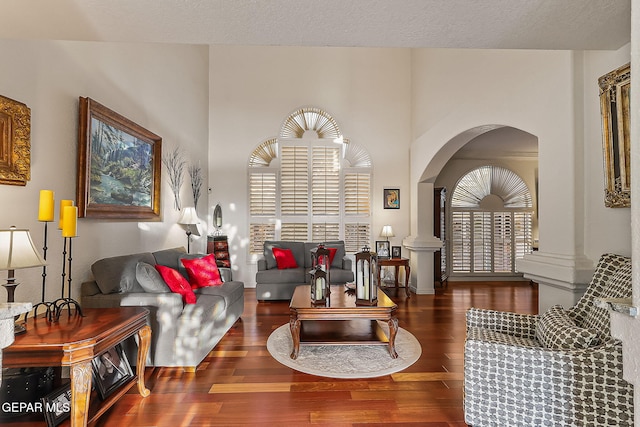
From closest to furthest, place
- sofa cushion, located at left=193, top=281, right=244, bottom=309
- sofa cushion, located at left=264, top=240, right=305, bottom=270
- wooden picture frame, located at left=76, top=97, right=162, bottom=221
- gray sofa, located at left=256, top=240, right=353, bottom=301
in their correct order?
wooden picture frame, located at left=76, top=97, right=162, bottom=221 → sofa cushion, located at left=193, top=281, right=244, bottom=309 → gray sofa, located at left=256, top=240, right=353, bottom=301 → sofa cushion, located at left=264, top=240, right=305, bottom=270

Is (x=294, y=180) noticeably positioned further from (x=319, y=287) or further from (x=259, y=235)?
(x=319, y=287)

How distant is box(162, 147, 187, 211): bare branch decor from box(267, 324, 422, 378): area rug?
264 centimetres

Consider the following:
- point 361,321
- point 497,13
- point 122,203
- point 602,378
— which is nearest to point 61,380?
point 122,203

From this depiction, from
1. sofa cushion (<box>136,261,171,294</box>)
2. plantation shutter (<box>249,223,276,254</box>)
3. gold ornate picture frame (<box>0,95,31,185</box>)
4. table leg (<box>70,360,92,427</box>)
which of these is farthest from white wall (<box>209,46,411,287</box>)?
Answer: table leg (<box>70,360,92,427</box>)

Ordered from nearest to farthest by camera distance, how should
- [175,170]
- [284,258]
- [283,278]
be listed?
[175,170] → [283,278] → [284,258]

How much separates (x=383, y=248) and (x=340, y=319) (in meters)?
3.46

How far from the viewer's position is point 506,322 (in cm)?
246

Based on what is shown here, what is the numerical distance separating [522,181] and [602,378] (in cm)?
658

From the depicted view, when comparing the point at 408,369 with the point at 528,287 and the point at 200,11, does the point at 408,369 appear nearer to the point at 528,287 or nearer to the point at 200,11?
the point at 200,11

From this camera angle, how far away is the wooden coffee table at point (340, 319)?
10.1 ft

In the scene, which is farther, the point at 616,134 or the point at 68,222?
the point at 616,134

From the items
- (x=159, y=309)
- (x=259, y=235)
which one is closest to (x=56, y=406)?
(x=159, y=309)

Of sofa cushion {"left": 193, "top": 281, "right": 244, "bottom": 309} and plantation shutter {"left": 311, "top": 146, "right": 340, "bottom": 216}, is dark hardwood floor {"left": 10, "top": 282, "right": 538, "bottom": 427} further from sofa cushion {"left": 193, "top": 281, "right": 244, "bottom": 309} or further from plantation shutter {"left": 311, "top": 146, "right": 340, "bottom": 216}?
plantation shutter {"left": 311, "top": 146, "right": 340, "bottom": 216}

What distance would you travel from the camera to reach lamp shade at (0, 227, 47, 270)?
1775 mm
